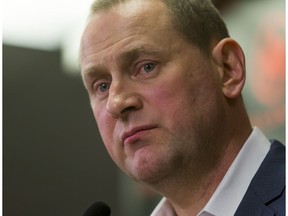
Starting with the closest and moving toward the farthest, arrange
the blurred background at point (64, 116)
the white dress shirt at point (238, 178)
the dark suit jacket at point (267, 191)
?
1. the dark suit jacket at point (267, 191)
2. the white dress shirt at point (238, 178)
3. the blurred background at point (64, 116)

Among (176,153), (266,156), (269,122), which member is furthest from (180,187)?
(269,122)

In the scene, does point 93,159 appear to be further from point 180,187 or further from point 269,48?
point 180,187

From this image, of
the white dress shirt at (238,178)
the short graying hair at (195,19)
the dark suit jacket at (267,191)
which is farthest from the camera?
the short graying hair at (195,19)

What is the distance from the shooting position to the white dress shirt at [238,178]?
1250 millimetres

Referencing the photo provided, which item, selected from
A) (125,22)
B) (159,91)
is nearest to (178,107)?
(159,91)

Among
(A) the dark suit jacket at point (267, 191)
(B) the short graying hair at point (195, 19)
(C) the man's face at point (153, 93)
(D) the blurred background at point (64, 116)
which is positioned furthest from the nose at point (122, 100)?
(D) the blurred background at point (64, 116)

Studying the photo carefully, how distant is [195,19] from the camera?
1.41m

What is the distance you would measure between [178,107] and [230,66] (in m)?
0.24

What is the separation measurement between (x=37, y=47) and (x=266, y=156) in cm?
238

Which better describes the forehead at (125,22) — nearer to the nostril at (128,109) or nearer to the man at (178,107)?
the man at (178,107)

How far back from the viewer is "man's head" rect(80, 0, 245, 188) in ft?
4.16

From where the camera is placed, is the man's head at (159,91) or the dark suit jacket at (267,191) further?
the man's head at (159,91)

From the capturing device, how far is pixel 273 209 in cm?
113

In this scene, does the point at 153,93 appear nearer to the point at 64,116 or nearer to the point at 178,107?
the point at 178,107
